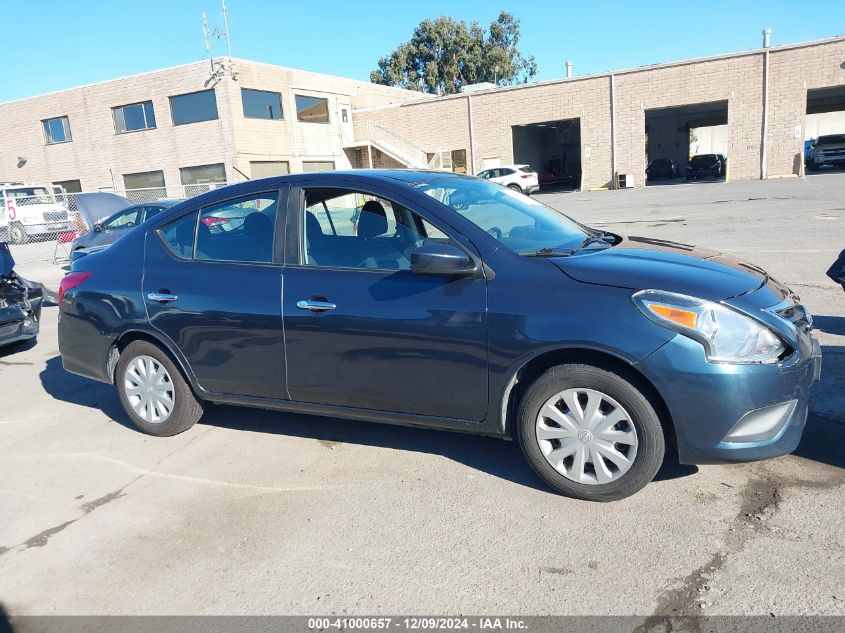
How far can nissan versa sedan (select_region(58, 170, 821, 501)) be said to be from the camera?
3.20 meters

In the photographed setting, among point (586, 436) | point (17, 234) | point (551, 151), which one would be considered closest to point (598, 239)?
point (586, 436)

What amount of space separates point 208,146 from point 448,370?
1209 inches

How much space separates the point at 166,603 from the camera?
9.62 feet

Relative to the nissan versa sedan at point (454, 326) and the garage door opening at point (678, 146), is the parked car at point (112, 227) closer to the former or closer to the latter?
the nissan versa sedan at point (454, 326)

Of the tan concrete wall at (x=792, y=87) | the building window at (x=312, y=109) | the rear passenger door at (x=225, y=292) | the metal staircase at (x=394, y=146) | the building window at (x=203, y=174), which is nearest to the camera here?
the rear passenger door at (x=225, y=292)

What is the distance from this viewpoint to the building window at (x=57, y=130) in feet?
115

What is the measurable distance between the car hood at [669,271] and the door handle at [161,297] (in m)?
2.58

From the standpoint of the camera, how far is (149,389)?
4727mm

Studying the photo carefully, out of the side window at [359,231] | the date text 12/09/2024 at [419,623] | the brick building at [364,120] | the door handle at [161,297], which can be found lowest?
the date text 12/09/2024 at [419,623]

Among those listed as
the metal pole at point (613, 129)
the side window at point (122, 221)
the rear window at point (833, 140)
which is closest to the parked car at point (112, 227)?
the side window at point (122, 221)

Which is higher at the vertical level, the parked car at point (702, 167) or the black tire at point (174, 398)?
the parked car at point (702, 167)

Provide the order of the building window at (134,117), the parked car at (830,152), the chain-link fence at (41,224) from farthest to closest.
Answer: the parked car at (830,152) → the building window at (134,117) → the chain-link fence at (41,224)

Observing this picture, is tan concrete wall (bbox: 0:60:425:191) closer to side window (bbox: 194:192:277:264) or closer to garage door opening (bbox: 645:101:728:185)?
garage door opening (bbox: 645:101:728:185)

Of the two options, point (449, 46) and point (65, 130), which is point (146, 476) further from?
point (449, 46)
